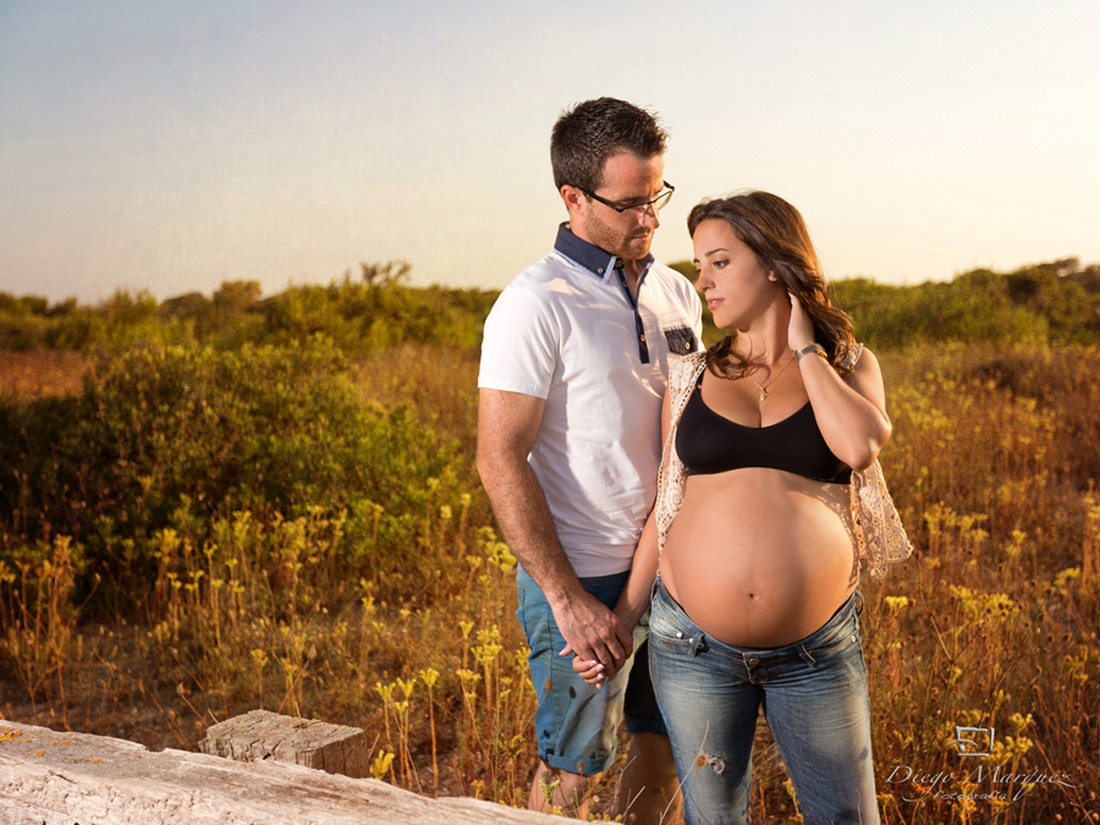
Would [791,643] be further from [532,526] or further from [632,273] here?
[632,273]

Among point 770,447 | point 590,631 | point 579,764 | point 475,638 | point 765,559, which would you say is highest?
point 770,447

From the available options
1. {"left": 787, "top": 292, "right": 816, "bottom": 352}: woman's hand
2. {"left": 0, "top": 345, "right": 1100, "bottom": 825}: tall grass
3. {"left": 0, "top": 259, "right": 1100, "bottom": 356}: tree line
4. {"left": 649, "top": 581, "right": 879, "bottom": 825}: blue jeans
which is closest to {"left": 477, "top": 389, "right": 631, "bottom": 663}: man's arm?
{"left": 649, "top": 581, "right": 879, "bottom": 825}: blue jeans

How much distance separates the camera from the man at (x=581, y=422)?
224 centimetres

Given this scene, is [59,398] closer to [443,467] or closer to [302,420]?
[302,420]

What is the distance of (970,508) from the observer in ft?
20.2

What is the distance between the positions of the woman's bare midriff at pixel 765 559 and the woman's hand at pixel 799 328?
31cm

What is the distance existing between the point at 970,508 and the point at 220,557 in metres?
5.18

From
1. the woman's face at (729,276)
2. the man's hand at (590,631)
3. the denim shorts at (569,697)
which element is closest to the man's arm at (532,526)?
the man's hand at (590,631)

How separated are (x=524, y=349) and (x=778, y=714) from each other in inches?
42.7

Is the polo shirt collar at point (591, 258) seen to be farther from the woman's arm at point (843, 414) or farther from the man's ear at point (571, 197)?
the woman's arm at point (843, 414)

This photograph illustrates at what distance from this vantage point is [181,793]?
1.66 m

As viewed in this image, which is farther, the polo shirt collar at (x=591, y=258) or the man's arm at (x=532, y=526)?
the polo shirt collar at (x=591, y=258)

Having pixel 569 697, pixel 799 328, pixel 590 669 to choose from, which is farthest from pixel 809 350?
pixel 569 697

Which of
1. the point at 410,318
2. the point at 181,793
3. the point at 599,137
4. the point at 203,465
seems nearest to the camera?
the point at 181,793
